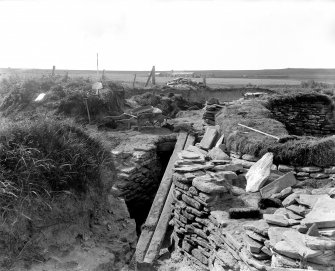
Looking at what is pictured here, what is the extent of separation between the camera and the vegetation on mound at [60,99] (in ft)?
41.4

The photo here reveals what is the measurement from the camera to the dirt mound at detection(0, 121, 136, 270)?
383 centimetres

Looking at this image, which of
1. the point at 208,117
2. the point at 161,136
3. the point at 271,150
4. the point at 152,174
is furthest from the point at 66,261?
the point at 208,117

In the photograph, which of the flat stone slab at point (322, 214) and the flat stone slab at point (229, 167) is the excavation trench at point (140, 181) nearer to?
the flat stone slab at point (229, 167)

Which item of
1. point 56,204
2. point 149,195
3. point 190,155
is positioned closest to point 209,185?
point 190,155

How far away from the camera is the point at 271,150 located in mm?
6777

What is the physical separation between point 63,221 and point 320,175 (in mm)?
4265

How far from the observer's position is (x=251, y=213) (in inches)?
209

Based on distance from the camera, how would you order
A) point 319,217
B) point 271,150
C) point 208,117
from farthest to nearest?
1. point 208,117
2. point 271,150
3. point 319,217

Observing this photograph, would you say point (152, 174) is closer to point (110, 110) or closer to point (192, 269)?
point (192, 269)

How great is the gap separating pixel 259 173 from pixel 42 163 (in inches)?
147

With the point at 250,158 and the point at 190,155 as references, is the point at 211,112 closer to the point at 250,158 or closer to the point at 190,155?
the point at 190,155

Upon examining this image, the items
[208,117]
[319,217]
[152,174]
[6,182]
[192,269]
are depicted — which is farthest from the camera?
[208,117]

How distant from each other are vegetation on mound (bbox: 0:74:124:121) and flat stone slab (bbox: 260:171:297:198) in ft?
24.9

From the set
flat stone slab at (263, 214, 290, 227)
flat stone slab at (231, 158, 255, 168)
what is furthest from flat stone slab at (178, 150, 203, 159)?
flat stone slab at (263, 214, 290, 227)
